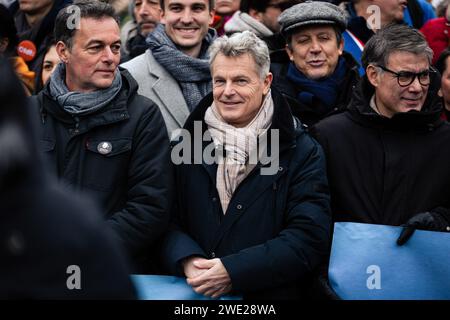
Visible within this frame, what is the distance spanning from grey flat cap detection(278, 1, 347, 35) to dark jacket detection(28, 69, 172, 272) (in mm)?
1318

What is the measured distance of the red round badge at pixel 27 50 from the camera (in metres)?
6.88

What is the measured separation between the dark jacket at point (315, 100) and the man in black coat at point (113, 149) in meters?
0.98

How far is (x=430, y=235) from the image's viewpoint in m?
4.69

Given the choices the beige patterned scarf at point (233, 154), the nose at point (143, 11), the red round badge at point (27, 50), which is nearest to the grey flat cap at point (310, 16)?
the beige patterned scarf at point (233, 154)

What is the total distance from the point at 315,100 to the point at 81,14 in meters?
1.51

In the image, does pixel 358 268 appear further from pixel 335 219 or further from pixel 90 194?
pixel 90 194

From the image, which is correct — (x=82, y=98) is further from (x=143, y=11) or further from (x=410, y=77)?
(x=143, y=11)

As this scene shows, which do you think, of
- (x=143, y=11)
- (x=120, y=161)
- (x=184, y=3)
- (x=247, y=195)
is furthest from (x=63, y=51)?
(x=143, y=11)

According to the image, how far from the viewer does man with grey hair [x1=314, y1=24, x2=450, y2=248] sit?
16.3 feet

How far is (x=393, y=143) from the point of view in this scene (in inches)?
200

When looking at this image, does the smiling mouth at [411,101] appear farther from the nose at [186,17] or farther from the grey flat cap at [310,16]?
the nose at [186,17]

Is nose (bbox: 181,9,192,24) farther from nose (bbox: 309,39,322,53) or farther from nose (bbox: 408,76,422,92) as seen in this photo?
nose (bbox: 408,76,422,92)

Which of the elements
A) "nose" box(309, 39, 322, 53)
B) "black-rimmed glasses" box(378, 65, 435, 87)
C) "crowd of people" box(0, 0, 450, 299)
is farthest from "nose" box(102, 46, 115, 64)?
"black-rimmed glasses" box(378, 65, 435, 87)
